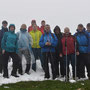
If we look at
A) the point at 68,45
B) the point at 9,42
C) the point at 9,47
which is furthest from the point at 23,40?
the point at 68,45

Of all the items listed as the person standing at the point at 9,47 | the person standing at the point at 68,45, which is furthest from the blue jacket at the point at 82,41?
the person standing at the point at 9,47

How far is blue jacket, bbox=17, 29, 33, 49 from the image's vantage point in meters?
12.7

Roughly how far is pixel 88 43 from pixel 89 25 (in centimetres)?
107

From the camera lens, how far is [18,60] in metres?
12.0

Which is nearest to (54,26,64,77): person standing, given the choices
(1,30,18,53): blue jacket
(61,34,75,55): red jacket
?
(61,34,75,55): red jacket

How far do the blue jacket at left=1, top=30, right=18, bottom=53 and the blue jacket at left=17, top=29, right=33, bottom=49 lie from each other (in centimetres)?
78

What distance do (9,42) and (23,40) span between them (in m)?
1.18

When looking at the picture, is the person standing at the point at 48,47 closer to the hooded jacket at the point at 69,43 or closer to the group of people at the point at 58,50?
the group of people at the point at 58,50

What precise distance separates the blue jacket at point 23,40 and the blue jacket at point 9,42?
2.55 ft

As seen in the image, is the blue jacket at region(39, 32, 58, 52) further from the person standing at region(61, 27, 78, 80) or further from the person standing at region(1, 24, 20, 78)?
the person standing at region(1, 24, 20, 78)

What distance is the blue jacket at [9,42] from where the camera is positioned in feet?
38.4

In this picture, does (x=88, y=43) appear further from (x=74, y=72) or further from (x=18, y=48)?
(x=18, y=48)

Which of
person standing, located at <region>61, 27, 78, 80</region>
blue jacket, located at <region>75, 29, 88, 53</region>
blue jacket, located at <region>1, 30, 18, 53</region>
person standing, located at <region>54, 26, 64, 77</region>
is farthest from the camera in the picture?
person standing, located at <region>54, 26, 64, 77</region>

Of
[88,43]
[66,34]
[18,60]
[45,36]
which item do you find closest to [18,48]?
[18,60]
